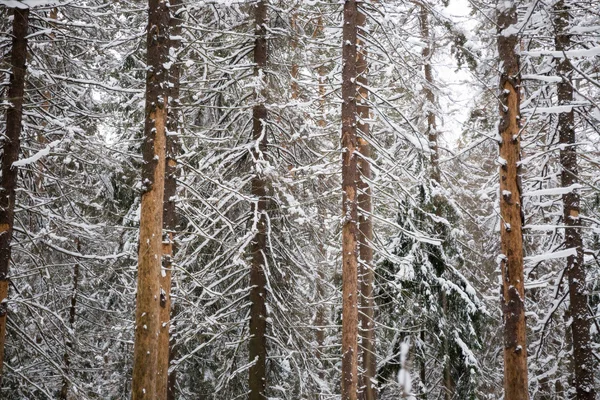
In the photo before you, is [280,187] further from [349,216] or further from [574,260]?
[574,260]

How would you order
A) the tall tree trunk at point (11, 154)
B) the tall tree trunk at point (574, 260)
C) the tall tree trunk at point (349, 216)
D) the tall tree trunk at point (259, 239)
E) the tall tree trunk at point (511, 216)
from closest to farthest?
1. the tall tree trunk at point (511, 216)
2. the tall tree trunk at point (11, 154)
3. the tall tree trunk at point (349, 216)
4. the tall tree trunk at point (574, 260)
5. the tall tree trunk at point (259, 239)

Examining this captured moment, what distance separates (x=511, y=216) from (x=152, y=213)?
6322 millimetres

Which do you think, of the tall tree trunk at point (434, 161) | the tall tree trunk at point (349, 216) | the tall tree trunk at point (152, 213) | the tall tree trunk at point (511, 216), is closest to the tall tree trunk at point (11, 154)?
the tall tree trunk at point (152, 213)

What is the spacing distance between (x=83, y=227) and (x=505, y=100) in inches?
351

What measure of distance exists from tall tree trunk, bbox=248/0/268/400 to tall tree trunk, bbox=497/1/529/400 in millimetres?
4985

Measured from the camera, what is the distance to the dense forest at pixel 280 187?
8055mm

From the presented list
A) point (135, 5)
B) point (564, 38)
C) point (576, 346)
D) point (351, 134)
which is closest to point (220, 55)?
point (135, 5)

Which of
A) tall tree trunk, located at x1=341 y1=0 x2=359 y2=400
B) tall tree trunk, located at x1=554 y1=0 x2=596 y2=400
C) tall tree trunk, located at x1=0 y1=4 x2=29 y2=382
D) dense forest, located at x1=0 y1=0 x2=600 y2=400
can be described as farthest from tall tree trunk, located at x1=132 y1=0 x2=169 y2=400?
tall tree trunk, located at x1=554 y1=0 x2=596 y2=400

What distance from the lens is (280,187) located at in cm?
1052

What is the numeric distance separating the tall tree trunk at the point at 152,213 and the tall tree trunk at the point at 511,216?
592 centimetres

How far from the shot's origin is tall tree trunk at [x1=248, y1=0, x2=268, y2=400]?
10.1 m

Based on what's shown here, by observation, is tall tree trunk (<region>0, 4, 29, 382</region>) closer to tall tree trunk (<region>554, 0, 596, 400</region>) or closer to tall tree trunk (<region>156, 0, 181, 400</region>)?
tall tree trunk (<region>156, 0, 181, 400</region>)

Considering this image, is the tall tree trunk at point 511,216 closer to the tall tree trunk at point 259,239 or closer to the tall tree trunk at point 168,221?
the tall tree trunk at point 259,239

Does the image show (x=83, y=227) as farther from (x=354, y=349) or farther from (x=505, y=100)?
(x=505, y=100)
